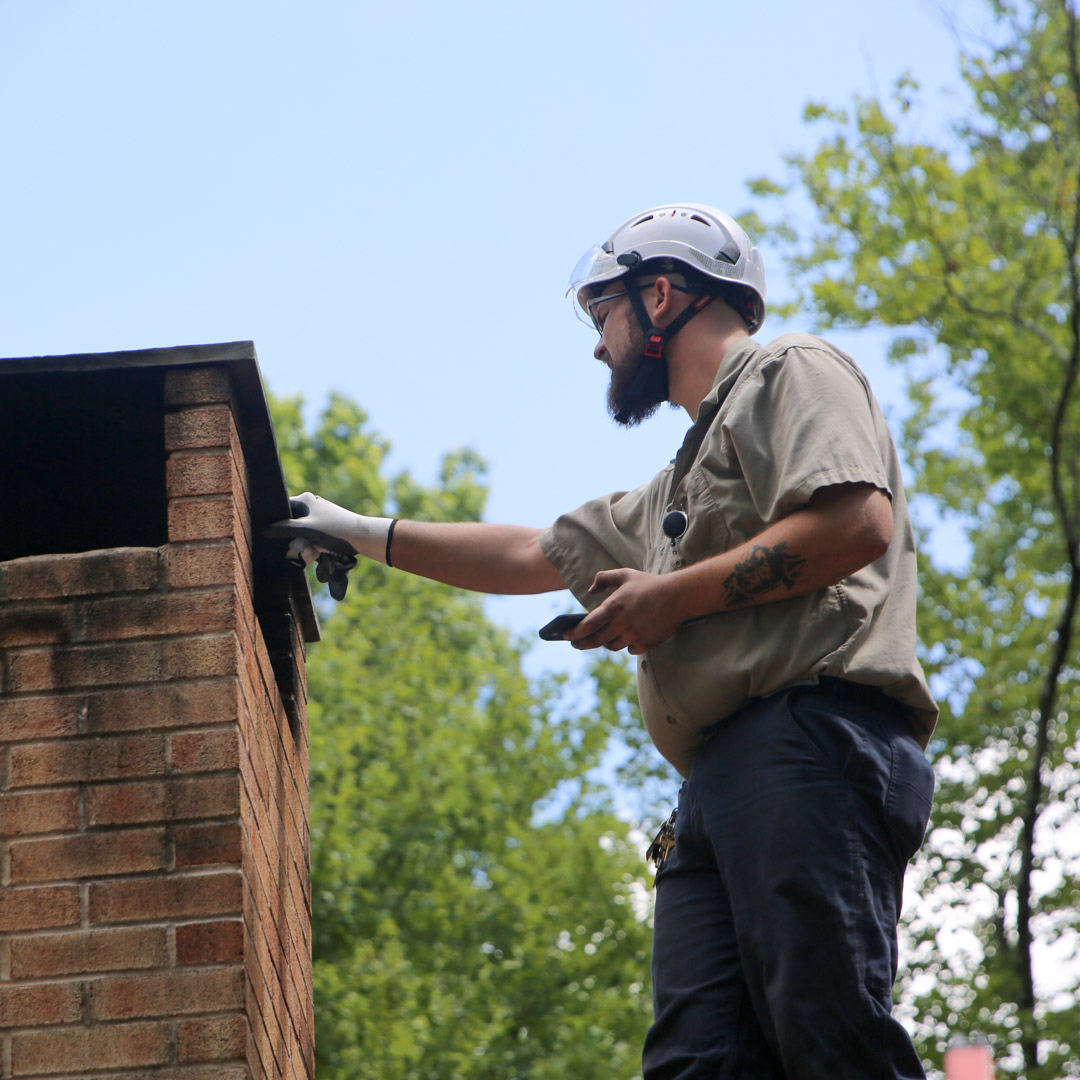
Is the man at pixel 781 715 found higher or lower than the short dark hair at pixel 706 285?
lower

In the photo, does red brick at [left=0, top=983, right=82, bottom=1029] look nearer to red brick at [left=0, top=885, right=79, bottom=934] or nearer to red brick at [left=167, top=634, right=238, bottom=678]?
red brick at [left=0, top=885, right=79, bottom=934]

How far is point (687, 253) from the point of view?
356 centimetres

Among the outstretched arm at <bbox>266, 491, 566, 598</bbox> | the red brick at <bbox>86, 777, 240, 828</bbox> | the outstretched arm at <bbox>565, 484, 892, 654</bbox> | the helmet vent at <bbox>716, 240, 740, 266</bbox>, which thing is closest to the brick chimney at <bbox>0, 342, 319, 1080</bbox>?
the red brick at <bbox>86, 777, 240, 828</bbox>

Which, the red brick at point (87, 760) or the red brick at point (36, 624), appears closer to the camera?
the red brick at point (87, 760)

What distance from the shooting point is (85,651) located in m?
3.01

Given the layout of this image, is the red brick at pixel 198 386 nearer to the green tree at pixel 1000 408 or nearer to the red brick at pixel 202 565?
the red brick at pixel 202 565

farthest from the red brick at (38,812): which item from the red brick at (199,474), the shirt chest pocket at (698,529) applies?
the shirt chest pocket at (698,529)

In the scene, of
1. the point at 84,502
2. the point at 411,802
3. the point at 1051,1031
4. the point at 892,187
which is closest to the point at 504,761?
the point at 411,802

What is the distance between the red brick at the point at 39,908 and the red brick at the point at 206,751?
33cm

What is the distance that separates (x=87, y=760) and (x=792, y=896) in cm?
149

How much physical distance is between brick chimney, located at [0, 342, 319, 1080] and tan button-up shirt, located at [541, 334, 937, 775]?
0.96 meters

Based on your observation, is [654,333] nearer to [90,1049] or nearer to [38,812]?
[38,812]

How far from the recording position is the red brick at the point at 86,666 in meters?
2.98

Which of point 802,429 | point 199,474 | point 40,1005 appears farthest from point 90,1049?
point 802,429
